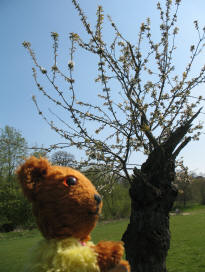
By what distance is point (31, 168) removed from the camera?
5.67ft

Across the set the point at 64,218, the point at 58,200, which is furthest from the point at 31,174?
the point at 64,218

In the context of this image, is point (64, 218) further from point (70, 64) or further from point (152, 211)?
point (70, 64)

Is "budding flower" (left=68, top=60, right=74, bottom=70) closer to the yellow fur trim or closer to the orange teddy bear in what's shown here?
the orange teddy bear

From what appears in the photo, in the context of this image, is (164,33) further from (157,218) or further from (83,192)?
(83,192)

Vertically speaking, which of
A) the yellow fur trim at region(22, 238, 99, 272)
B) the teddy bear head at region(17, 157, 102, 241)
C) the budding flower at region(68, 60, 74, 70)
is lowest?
the yellow fur trim at region(22, 238, 99, 272)

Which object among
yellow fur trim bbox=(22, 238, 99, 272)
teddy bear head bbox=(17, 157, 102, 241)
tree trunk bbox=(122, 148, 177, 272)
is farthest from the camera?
tree trunk bbox=(122, 148, 177, 272)

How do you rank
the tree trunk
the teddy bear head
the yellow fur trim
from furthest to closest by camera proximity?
the tree trunk, the teddy bear head, the yellow fur trim

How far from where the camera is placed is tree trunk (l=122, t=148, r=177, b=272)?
2.97 meters

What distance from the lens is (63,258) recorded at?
1.49 m

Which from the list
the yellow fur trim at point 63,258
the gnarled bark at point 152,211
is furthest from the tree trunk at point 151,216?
the yellow fur trim at point 63,258

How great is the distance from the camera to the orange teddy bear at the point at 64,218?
1.54 metres

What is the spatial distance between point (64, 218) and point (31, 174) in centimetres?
40

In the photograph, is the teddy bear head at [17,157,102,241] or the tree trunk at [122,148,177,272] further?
the tree trunk at [122,148,177,272]

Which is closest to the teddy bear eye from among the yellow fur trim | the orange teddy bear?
the orange teddy bear
